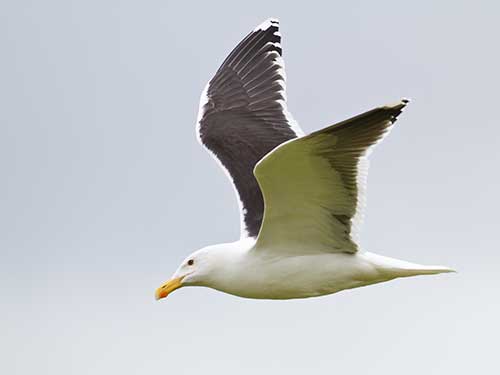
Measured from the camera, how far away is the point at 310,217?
1252 cm

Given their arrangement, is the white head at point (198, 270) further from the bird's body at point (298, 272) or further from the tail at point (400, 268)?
the tail at point (400, 268)

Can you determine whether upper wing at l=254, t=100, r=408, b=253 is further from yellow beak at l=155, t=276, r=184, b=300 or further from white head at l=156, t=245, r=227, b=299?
yellow beak at l=155, t=276, r=184, b=300

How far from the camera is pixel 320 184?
473 inches

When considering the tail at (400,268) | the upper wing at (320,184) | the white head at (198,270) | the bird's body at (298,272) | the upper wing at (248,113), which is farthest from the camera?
the upper wing at (248,113)

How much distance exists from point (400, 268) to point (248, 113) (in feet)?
12.7

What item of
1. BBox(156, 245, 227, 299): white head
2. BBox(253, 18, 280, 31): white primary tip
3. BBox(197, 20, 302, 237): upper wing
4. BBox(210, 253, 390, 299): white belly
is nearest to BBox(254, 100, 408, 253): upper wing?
BBox(210, 253, 390, 299): white belly

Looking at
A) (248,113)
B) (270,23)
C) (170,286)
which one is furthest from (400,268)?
(270,23)

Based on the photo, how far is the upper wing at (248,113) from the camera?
1448 centimetres

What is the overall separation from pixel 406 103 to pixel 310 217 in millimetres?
2204

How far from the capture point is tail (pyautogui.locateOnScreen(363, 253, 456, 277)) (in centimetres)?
1250

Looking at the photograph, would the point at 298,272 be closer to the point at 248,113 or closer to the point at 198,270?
the point at 198,270

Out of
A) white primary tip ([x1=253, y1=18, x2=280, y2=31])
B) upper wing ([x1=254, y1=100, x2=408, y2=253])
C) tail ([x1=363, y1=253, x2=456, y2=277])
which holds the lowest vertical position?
tail ([x1=363, y1=253, x2=456, y2=277])

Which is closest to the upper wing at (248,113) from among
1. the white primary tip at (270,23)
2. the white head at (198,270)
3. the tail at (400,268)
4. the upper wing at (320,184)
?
the white primary tip at (270,23)

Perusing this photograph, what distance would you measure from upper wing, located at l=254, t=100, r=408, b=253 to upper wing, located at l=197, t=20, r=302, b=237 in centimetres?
114
